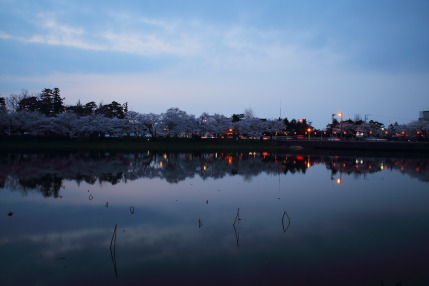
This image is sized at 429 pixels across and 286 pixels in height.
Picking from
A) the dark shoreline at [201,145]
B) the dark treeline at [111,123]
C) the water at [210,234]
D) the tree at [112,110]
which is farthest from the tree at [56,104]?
the water at [210,234]

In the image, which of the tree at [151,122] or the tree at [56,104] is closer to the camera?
the tree at [151,122]

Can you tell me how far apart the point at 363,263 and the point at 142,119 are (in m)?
65.4

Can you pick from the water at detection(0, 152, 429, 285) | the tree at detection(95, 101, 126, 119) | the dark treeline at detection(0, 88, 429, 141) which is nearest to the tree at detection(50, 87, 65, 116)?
the dark treeline at detection(0, 88, 429, 141)

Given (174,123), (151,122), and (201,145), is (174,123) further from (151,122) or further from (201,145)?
(201,145)

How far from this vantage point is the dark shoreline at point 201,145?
5433 cm

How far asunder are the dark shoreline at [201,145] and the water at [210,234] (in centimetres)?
3770

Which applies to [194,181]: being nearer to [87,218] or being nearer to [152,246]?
[87,218]

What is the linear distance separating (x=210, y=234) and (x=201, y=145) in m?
55.3

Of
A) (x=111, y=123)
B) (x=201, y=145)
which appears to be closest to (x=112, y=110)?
(x=111, y=123)

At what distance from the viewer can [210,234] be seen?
10758mm

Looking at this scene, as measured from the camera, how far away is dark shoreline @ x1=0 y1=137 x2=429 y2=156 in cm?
5433

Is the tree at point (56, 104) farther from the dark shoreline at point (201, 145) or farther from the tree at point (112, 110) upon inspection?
the dark shoreline at point (201, 145)

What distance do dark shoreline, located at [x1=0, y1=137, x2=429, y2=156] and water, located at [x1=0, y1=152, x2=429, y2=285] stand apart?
3770cm

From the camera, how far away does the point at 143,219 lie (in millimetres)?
12555
